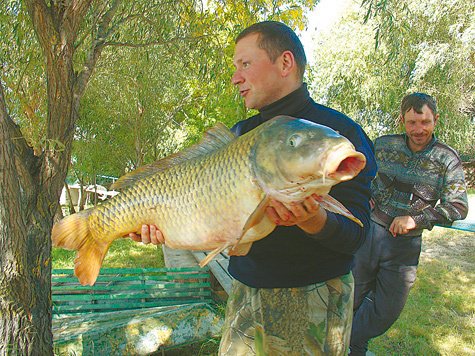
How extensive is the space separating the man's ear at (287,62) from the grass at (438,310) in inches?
100

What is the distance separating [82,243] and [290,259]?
2.70 feet

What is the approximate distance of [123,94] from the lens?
1151cm

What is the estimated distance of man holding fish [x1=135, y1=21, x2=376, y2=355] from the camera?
154 centimetres

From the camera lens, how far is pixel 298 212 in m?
1.22

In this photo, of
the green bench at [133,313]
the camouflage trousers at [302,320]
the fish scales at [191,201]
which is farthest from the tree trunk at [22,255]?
the camouflage trousers at [302,320]

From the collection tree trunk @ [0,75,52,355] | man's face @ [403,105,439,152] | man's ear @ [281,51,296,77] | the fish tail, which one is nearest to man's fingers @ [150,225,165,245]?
the fish tail

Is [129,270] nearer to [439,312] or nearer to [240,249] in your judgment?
[439,312]

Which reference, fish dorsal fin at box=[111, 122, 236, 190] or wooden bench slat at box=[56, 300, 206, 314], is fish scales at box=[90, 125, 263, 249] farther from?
wooden bench slat at box=[56, 300, 206, 314]

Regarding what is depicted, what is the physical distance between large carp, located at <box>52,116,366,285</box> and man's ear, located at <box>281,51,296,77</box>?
37 centimetres

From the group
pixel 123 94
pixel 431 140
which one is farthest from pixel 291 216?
pixel 123 94

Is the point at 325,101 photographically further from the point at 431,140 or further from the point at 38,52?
the point at 431,140

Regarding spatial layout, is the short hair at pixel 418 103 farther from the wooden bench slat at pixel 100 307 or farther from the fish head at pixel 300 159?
the wooden bench slat at pixel 100 307

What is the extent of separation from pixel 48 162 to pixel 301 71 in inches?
79.3

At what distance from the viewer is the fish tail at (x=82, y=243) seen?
5.74 feet
